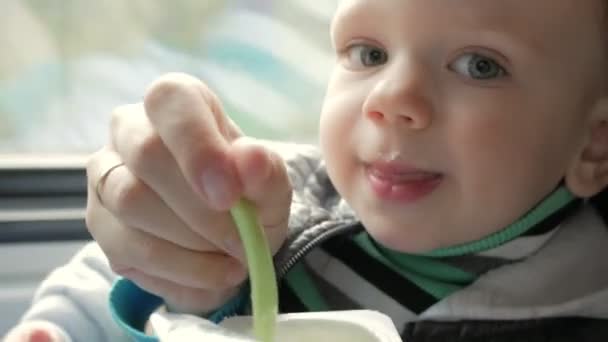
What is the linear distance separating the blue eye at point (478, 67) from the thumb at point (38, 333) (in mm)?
347

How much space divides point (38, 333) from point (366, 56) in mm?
314

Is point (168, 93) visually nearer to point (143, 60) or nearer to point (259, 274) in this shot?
point (259, 274)

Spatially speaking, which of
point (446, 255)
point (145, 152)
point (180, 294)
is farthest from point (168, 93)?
point (446, 255)

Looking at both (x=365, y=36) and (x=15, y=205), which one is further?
(x=15, y=205)

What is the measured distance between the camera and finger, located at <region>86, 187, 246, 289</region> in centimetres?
61

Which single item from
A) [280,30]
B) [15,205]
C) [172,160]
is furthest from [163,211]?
[280,30]

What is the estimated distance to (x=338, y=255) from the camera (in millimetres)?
750

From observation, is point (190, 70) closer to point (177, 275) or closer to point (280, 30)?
point (280, 30)

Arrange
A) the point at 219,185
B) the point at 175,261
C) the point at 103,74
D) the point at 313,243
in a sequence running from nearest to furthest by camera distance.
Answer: the point at 219,185 < the point at 175,261 < the point at 313,243 < the point at 103,74

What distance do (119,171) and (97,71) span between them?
47cm

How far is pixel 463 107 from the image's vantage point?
633 millimetres

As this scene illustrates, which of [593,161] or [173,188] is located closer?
[173,188]

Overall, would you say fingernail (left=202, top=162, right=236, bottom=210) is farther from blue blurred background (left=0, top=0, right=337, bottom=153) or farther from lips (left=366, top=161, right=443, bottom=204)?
blue blurred background (left=0, top=0, right=337, bottom=153)

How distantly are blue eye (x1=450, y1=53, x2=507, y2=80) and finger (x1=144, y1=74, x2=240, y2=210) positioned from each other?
0.54 feet
